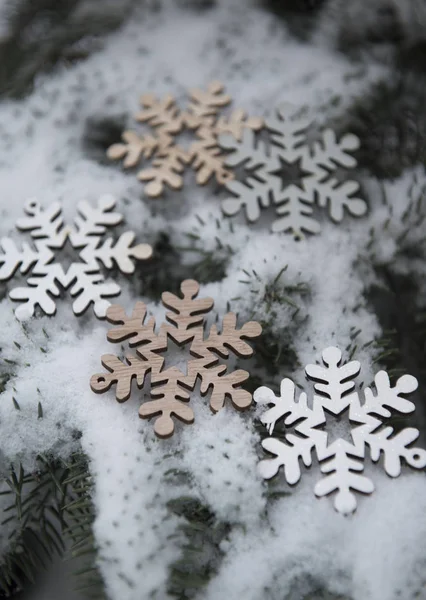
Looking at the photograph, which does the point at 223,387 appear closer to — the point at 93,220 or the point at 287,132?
the point at 93,220

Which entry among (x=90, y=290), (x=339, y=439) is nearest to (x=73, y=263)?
(x=90, y=290)

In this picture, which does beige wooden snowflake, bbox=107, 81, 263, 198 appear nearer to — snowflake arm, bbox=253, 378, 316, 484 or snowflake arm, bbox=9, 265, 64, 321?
snowflake arm, bbox=9, 265, 64, 321

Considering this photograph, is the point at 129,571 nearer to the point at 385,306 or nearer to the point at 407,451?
the point at 407,451

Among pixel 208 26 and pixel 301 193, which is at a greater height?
pixel 208 26

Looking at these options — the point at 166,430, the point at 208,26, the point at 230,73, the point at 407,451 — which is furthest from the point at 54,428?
the point at 208,26

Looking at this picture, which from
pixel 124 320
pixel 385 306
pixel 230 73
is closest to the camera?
pixel 124 320

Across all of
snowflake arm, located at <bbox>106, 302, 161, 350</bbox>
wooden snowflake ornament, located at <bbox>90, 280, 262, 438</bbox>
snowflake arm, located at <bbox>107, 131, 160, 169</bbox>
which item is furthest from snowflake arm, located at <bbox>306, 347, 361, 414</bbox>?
snowflake arm, located at <bbox>107, 131, 160, 169</bbox>
